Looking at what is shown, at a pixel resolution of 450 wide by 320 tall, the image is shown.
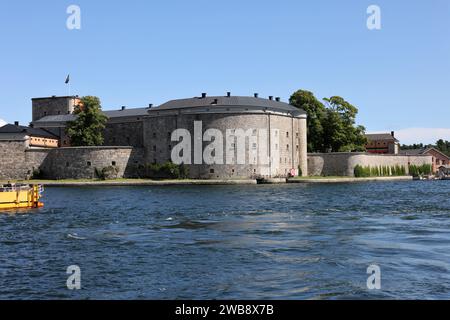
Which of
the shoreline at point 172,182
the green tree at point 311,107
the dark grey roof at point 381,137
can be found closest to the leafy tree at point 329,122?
the green tree at point 311,107

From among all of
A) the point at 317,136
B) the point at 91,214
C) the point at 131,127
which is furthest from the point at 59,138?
the point at 91,214

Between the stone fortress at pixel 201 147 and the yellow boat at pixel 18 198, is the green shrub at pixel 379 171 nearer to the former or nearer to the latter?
the stone fortress at pixel 201 147

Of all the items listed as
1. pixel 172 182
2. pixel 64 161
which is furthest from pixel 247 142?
pixel 64 161

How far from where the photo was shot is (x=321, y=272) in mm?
11508

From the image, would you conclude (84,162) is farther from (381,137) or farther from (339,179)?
(381,137)

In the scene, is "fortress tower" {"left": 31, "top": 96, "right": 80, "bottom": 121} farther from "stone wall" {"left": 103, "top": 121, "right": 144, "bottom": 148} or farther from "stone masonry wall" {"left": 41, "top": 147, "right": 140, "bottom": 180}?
"stone masonry wall" {"left": 41, "top": 147, "right": 140, "bottom": 180}

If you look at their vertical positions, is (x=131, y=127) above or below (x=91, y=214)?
above

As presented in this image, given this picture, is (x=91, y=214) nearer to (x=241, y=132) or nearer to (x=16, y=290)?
(x=16, y=290)

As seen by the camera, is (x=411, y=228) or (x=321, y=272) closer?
(x=321, y=272)

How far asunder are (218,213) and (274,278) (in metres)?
14.3

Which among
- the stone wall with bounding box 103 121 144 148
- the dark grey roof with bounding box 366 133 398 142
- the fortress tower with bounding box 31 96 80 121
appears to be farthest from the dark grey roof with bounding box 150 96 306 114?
the dark grey roof with bounding box 366 133 398 142

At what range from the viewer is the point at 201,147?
63.9 metres

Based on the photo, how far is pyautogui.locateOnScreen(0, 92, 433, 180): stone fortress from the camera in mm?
63125

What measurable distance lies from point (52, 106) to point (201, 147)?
35.1 metres
